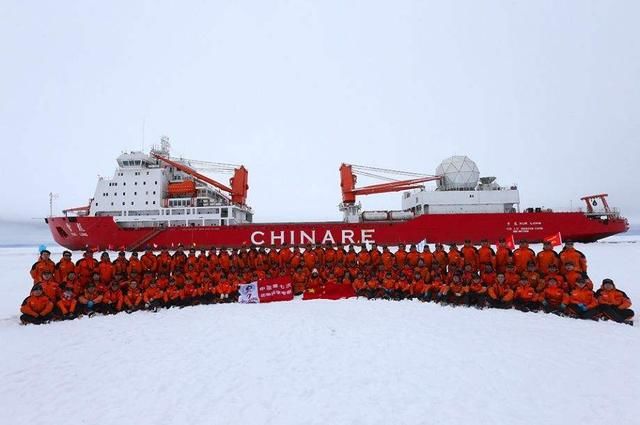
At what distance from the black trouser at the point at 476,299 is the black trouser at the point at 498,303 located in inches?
4.8

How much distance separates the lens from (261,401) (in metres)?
4.28

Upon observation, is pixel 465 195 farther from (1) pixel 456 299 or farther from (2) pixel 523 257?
(1) pixel 456 299

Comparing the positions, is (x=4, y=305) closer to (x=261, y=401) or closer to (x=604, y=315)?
(x=261, y=401)

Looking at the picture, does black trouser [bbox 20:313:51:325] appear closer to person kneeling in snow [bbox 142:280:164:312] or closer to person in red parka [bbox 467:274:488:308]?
person kneeling in snow [bbox 142:280:164:312]

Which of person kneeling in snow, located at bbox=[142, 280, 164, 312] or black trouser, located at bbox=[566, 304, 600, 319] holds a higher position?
person kneeling in snow, located at bbox=[142, 280, 164, 312]

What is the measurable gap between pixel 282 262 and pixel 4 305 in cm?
847

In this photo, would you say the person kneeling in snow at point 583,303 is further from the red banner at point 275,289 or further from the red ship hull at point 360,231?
the red ship hull at point 360,231

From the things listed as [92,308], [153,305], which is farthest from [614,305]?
[92,308]

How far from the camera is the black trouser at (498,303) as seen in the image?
8438mm

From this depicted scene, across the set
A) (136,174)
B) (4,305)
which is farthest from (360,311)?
(136,174)

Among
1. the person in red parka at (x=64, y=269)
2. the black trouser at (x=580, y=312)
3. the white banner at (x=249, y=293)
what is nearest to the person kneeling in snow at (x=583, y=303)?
the black trouser at (x=580, y=312)

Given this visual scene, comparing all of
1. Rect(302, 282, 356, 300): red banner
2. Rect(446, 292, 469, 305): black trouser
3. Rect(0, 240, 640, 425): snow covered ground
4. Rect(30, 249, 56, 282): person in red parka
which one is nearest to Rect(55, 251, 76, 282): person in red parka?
Rect(30, 249, 56, 282): person in red parka

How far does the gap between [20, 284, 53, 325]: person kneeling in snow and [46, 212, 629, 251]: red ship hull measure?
61.7ft

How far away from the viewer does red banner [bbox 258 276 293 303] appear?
9945 millimetres
